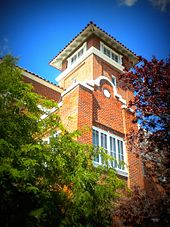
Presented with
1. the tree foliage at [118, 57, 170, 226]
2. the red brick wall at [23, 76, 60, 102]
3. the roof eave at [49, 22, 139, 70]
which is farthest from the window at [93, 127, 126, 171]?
the roof eave at [49, 22, 139, 70]

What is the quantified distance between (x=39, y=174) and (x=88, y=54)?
1355cm

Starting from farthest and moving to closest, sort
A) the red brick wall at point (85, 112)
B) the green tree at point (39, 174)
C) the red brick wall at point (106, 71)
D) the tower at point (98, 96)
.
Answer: the red brick wall at point (106, 71), the tower at point (98, 96), the red brick wall at point (85, 112), the green tree at point (39, 174)

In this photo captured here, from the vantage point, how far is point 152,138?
6.97m

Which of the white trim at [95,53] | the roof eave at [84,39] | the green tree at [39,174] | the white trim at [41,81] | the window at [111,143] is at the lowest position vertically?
the green tree at [39,174]

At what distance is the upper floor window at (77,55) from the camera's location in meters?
19.9

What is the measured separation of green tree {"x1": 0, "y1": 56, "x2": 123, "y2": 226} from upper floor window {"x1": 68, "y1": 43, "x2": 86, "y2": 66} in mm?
13058

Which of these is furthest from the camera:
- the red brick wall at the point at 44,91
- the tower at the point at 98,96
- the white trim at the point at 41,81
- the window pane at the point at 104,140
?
the red brick wall at the point at 44,91

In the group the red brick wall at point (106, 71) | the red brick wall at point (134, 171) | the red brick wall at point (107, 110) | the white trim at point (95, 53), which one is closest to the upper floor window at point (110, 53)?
the white trim at point (95, 53)

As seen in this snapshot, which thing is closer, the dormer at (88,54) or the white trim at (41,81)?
the white trim at (41,81)

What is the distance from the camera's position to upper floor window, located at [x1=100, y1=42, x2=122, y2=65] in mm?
19562

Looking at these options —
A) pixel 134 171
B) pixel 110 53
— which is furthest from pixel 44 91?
pixel 134 171

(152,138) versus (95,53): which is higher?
Answer: (95,53)

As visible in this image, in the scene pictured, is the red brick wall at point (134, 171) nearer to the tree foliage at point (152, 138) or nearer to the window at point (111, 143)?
the window at point (111, 143)

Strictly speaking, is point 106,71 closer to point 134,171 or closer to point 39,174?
point 134,171
